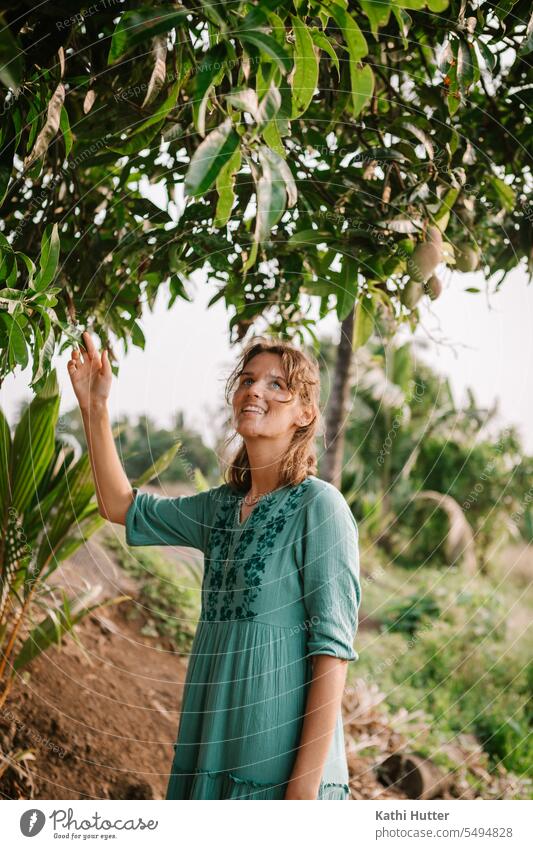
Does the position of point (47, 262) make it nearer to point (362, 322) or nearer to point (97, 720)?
point (362, 322)

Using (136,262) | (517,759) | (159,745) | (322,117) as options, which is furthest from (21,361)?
(517,759)

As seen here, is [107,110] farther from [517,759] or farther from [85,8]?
[517,759]

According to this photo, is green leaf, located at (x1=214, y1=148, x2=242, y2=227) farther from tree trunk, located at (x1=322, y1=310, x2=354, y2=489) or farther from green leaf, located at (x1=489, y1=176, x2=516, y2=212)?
tree trunk, located at (x1=322, y1=310, x2=354, y2=489)

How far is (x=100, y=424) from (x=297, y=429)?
369mm

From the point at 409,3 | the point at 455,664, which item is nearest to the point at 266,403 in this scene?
the point at 409,3

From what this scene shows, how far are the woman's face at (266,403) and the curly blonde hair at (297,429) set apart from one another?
0.01 m

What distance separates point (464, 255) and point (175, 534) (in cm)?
86

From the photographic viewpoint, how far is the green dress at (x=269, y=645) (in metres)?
1.25

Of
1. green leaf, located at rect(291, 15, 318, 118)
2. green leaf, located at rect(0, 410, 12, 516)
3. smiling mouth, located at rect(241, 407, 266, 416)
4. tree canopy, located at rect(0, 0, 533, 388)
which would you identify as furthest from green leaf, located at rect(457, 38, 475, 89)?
green leaf, located at rect(0, 410, 12, 516)

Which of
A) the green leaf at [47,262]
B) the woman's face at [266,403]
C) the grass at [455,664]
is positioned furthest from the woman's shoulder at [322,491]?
the grass at [455,664]

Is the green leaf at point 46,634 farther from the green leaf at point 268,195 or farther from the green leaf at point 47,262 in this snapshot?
the green leaf at point 268,195

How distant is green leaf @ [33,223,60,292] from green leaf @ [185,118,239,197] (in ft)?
1.23

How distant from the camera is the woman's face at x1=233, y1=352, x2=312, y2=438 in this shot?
140 centimetres

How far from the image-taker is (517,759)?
3.07 metres
